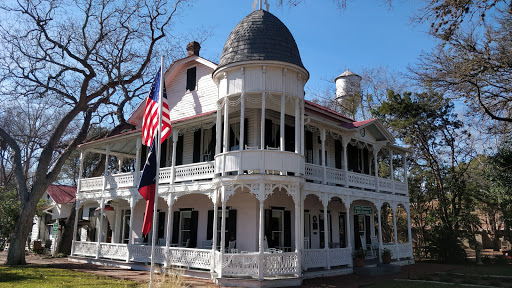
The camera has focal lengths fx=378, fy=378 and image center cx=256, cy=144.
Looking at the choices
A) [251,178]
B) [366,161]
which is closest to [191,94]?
[251,178]

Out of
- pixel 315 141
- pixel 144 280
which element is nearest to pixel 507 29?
pixel 315 141

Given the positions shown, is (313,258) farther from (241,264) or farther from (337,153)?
(337,153)

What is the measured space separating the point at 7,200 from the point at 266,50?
25.1m

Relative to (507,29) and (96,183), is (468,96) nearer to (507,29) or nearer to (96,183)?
(507,29)

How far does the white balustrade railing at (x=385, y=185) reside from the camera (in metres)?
20.8

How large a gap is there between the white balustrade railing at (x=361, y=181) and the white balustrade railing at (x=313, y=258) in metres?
4.34

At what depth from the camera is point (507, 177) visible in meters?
21.7

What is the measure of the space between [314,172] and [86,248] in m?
13.4

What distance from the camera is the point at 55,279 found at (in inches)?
541

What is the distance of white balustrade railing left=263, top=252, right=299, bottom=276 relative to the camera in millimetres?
13453

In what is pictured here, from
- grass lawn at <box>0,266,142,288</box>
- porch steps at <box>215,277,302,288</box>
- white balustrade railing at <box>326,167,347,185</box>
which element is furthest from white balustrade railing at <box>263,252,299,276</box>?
white balustrade railing at <box>326,167,347,185</box>

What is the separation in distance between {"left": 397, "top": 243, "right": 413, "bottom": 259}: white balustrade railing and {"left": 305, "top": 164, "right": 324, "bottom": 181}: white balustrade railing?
24.8 feet

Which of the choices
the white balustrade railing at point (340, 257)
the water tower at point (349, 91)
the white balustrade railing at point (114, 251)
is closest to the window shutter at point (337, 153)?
the white balustrade railing at point (340, 257)

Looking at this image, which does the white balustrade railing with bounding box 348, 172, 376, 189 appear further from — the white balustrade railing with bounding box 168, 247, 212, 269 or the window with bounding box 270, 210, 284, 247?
the white balustrade railing with bounding box 168, 247, 212, 269
